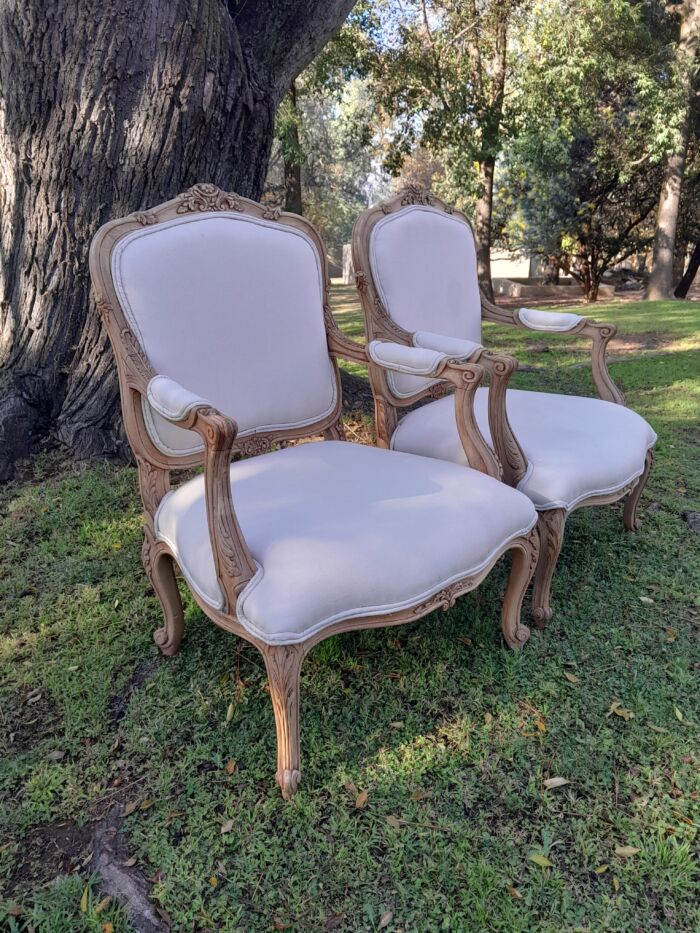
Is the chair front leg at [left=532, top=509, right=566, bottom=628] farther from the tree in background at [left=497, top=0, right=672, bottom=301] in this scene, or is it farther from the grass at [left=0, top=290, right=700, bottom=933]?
the tree in background at [left=497, top=0, right=672, bottom=301]

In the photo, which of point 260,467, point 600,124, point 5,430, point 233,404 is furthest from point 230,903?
point 600,124

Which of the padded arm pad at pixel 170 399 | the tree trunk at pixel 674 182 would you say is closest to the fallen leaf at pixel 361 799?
the padded arm pad at pixel 170 399

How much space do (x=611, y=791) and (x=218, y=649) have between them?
111 centimetres

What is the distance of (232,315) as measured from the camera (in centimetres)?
183

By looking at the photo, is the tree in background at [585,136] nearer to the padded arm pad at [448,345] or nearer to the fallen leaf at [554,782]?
the padded arm pad at [448,345]

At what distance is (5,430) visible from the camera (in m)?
2.76

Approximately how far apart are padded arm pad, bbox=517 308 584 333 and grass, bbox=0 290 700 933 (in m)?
0.90

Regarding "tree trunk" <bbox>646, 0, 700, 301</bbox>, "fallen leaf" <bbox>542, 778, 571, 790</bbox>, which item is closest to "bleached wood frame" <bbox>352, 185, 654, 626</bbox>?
"fallen leaf" <bbox>542, 778, 571, 790</bbox>

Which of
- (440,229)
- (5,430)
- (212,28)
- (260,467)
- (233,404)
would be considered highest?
(212,28)

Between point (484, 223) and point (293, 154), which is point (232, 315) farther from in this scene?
point (484, 223)

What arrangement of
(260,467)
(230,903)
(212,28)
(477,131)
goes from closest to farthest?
(230,903) < (260,467) < (212,28) < (477,131)

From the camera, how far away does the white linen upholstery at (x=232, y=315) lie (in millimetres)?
1683

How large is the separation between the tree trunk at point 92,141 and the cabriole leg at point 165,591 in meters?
1.23

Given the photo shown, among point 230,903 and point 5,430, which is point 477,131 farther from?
point 230,903
